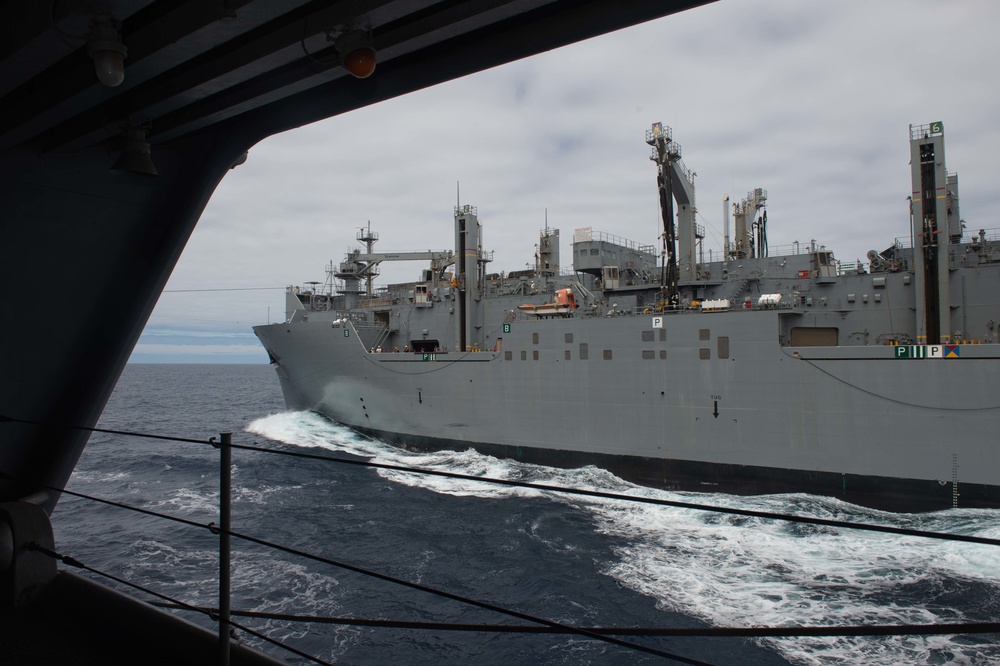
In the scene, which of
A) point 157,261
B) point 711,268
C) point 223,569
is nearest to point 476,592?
point 157,261

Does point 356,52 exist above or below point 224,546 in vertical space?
above

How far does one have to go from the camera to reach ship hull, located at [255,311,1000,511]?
539 inches

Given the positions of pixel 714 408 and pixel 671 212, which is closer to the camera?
pixel 714 408

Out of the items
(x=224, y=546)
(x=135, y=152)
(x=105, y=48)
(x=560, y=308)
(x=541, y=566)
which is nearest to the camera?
(x=224, y=546)

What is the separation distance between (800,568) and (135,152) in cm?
1274

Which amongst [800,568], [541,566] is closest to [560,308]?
[541,566]

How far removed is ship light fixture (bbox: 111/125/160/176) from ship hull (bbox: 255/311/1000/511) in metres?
14.9

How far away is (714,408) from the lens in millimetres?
16125

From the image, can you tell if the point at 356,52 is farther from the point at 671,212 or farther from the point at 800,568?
the point at 671,212

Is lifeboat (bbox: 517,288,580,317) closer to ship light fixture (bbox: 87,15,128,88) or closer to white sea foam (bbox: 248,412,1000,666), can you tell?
white sea foam (bbox: 248,412,1000,666)

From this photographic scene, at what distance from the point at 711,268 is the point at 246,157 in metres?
18.5

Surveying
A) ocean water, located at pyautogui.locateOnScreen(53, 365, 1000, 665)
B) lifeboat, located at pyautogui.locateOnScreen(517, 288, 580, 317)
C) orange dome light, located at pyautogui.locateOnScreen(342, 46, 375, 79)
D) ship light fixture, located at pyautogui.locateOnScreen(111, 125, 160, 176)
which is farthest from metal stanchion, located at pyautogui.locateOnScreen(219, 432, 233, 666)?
lifeboat, located at pyautogui.locateOnScreen(517, 288, 580, 317)

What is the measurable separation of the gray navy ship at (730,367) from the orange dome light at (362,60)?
14.9 m

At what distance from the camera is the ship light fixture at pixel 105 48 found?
276 cm
